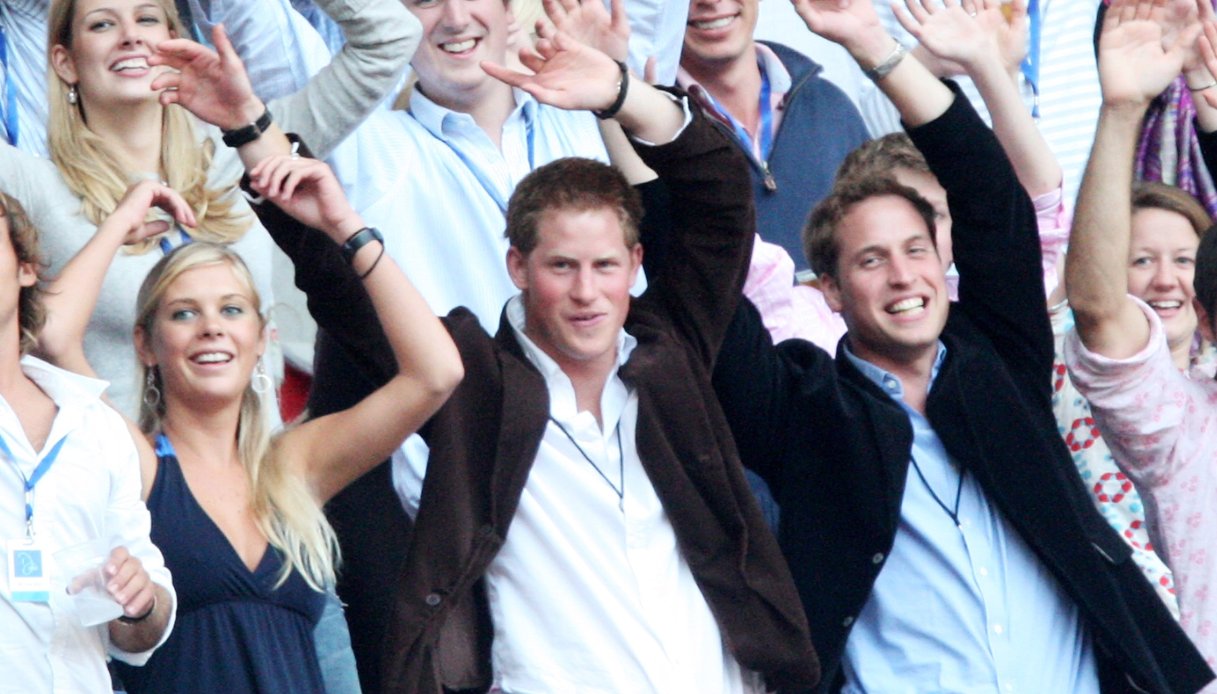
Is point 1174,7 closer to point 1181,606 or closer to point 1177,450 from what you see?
point 1177,450

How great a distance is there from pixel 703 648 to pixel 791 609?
17 centimetres

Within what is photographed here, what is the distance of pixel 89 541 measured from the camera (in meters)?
3.63

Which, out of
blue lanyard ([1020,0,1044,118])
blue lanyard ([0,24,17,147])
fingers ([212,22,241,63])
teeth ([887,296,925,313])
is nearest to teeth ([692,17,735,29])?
blue lanyard ([1020,0,1044,118])

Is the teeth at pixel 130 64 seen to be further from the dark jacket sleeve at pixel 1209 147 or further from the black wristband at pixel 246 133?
the dark jacket sleeve at pixel 1209 147

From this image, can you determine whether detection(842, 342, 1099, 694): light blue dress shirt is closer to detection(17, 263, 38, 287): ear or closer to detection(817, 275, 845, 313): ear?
detection(817, 275, 845, 313): ear

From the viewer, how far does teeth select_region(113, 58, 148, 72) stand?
15.7ft

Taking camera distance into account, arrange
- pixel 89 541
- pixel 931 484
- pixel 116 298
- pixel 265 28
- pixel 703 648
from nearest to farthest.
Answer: pixel 89 541 < pixel 703 648 < pixel 931 484 < pixel 116 298 < pixel 265 28

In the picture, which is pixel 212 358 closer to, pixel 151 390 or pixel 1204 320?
pixel 151 390

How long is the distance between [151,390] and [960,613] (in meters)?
1.55

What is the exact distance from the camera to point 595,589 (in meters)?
3.92

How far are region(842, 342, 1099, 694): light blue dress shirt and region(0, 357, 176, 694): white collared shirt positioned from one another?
1.31 m

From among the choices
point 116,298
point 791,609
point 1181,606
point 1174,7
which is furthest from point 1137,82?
point 116,298

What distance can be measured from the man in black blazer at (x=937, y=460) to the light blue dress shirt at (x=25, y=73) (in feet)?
5.44

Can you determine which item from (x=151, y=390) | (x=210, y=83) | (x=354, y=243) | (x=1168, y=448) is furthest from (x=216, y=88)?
(x=1168, y=448)
